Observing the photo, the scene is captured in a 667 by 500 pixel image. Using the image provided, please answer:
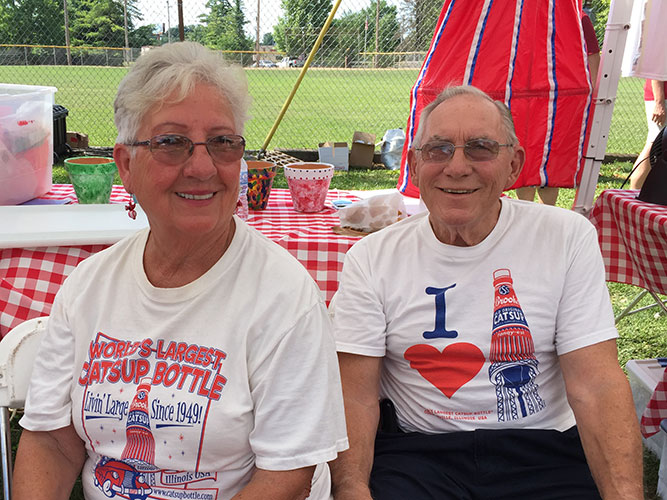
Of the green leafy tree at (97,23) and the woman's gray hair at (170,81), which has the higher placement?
the green leafy tree at (97,23)

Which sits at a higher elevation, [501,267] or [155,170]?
[155,170]

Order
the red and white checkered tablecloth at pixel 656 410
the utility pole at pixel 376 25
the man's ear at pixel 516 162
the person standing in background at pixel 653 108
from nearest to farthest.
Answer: the man's ear at pixel 516 162, the red and white checkered tablecloth at pixel 656 410, the person standing in background at pixel 653 108, the utility pole at pixel 376 25

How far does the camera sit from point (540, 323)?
5.63 ft

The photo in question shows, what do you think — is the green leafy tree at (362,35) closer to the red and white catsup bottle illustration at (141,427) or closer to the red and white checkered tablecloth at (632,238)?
the red and white checkered tablecloth at (632,238)

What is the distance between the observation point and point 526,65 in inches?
156

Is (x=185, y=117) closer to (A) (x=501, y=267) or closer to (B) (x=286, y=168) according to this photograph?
(A) (x=501, y=267)

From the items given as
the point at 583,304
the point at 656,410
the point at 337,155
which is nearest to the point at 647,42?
the point at 656,410

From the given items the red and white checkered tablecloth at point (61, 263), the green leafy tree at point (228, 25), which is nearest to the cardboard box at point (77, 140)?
the green leafy tree at point (228, 25)

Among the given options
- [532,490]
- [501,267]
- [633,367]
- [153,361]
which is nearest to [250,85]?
[153,361]

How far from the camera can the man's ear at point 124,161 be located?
1396 millimetres

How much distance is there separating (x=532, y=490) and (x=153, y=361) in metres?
0.98

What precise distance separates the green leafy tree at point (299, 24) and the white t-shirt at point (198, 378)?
10.6 m

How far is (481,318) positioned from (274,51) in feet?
35.8

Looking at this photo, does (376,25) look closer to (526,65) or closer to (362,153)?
(362,153)
